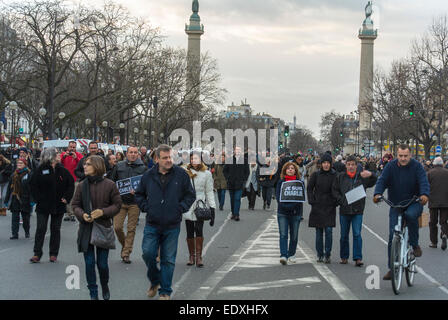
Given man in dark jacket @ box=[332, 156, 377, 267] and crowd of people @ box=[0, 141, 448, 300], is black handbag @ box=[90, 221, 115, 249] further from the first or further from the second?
man in dark jacket @ box=[332, 156, 377, 267]

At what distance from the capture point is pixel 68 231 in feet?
51.7

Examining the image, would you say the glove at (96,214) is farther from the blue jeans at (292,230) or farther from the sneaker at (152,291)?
the blue jeans at (292,230)

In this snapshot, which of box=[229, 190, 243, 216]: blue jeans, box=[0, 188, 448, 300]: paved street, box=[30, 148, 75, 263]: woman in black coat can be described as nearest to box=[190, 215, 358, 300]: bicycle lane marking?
box=[0, 188, 448, 300]: paved street

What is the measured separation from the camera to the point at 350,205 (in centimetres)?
1155

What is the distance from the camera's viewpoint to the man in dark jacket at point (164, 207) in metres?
8.26

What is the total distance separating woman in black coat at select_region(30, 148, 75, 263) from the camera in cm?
1147

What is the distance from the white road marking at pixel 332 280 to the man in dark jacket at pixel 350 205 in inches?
21.4

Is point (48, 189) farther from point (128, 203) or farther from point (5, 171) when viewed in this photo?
point (5, 171)

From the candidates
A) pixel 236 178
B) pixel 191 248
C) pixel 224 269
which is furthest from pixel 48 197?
pixel 236 178

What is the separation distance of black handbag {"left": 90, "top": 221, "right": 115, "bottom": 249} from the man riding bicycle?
11.7ft

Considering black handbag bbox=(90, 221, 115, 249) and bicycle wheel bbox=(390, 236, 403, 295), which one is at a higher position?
black handbag bbox=(90, 221, 115, 249)

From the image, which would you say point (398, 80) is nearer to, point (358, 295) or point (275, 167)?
point (275, 167)

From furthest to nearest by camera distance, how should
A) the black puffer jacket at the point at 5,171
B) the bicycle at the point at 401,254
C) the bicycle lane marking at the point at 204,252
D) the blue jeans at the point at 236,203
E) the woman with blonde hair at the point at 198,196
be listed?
the blue jeans at the point at 236,203 → the black puffer jacket at the point at 5,171 → the woman with blonde hair at the point at 198,196 → the bicycle lane marking at the point at 204,252 → the bicycle at the point at 401,254

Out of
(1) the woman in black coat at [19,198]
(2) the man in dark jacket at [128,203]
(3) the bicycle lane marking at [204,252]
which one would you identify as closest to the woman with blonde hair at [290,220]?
(3) the bicycle lane marking at [204,252]
